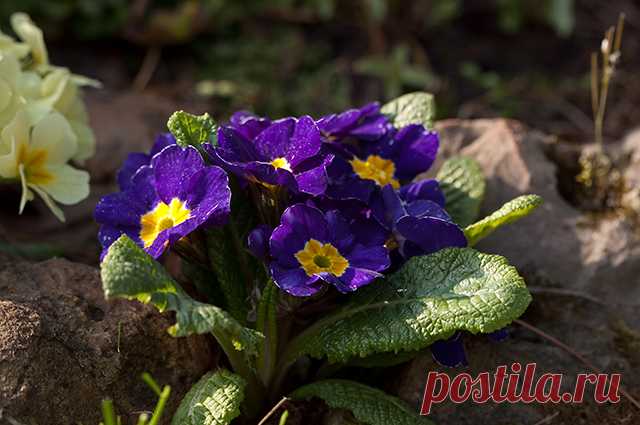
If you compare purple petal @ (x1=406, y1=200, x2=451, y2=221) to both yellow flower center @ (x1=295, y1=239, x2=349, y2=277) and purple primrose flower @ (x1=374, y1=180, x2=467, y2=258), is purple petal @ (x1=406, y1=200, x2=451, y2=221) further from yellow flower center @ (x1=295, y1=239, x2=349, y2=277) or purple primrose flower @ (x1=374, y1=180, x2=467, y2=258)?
yellow flower center @ (x1=295, y1=239, x2=349, y2=277)

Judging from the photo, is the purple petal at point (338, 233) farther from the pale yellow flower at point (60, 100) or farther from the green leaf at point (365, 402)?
the pale yellow flower at point (60, 100)

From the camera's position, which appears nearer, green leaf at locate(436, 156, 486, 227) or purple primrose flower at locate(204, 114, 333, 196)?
purple primrose flower at locate(204, 114, 333, 196)

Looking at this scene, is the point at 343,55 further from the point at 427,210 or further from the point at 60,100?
the point at 427,210

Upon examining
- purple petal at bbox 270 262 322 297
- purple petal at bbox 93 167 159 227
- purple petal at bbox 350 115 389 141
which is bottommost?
purple petal at bbox 93 167 159 227

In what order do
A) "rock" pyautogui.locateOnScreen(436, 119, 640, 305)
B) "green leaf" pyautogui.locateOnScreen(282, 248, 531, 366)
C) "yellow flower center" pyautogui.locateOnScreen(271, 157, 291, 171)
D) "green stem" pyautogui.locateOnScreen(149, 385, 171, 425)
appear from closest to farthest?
"green stem" pyautogui.locateOnScreen(149, 385, 171, 425)
"green leaf" pyautogui.locateOnScreen(282, 248, 531, 366)
"yellow flower center" pyautogui.locateOnScreen(271, 157, 291, 171)
"rock" pyautogui.locateOnScreen(436, 119, 640, 305)

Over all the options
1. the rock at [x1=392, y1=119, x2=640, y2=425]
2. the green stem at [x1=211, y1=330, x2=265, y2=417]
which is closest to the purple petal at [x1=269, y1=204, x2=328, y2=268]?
the green stem at [x1=211, y1=330, x2=265, y2=417]

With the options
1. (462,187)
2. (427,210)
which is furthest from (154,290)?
(462,187)

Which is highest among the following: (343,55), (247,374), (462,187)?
(462,187)
